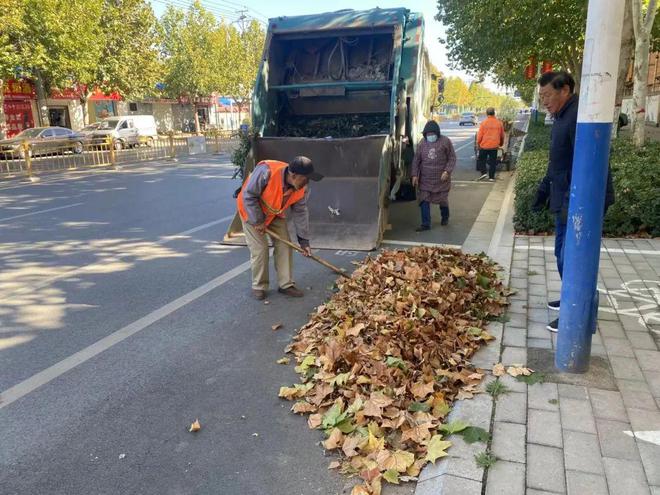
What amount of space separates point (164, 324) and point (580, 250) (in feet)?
10.4

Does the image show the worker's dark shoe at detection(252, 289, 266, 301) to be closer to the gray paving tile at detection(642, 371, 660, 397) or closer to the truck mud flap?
the truck mud flap

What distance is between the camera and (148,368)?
3.65 m

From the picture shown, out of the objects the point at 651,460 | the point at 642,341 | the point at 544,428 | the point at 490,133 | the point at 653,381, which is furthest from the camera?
the point at 490,133

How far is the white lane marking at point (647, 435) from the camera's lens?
2.55 metres

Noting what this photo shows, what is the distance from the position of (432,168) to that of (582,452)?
17.7 feet

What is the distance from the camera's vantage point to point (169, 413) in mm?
3121

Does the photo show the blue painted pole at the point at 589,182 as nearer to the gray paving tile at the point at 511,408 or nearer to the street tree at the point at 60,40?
the gray paving tile at the point at 511,408

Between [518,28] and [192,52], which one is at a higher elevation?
[192,52]

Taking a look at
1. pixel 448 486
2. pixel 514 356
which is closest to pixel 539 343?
pixel 514 356

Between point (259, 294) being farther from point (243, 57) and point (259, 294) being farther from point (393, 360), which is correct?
point (243, 57)

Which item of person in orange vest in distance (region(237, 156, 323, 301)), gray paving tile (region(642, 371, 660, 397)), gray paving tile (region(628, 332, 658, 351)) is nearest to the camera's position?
gray paving tile (region(642, 371, 660, 397))

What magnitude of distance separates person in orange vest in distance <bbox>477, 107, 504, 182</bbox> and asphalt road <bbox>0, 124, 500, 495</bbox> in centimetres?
533

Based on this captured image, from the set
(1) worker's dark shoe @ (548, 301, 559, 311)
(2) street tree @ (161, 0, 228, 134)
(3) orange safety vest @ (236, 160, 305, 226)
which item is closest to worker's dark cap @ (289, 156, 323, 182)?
(3) orange safety vest @ (236, 160, 305, 226)

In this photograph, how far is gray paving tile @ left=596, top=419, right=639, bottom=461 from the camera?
2457 millimetres
